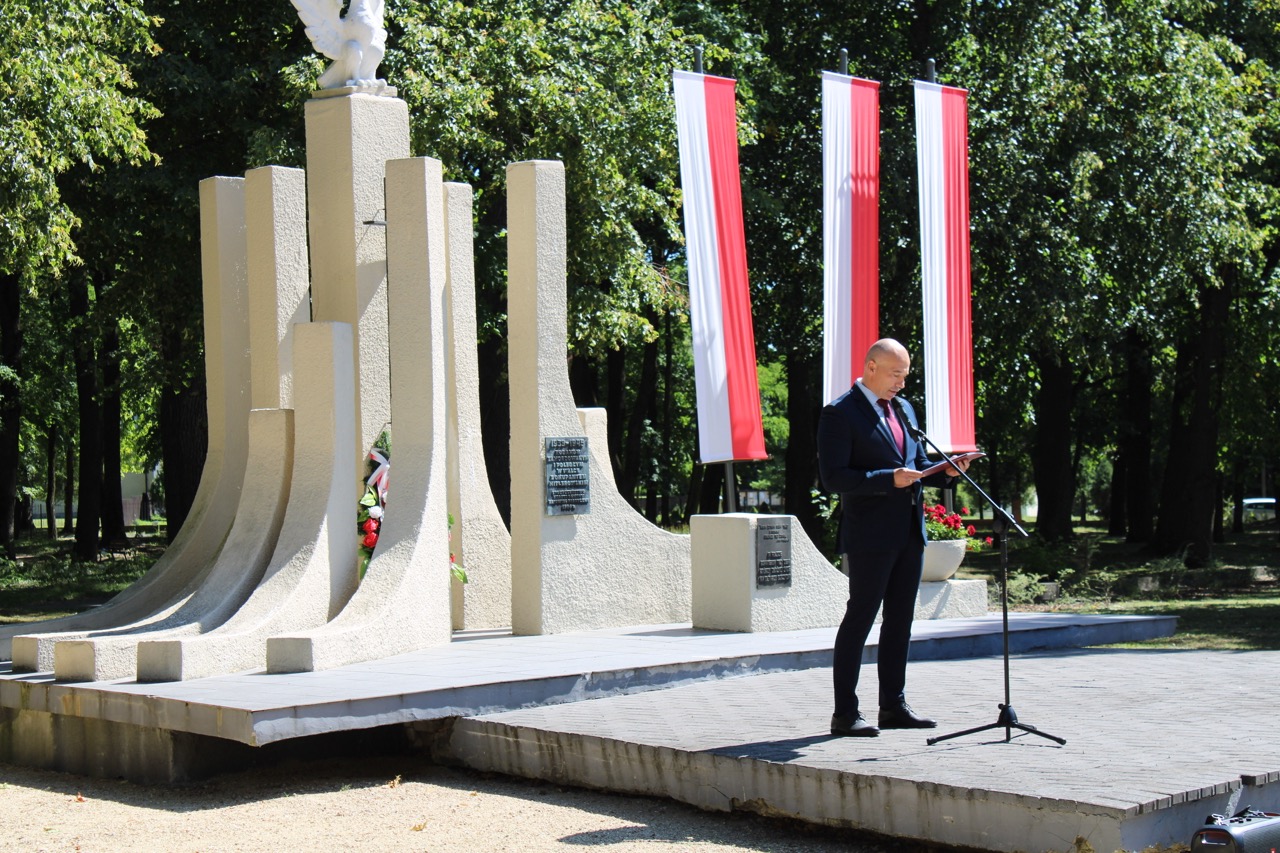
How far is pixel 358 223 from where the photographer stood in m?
11.4

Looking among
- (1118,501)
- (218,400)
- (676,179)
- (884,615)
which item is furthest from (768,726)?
(1118,501)

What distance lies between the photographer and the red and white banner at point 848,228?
41.6ft

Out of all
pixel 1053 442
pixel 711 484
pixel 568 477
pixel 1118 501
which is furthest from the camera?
pixel 1118 501

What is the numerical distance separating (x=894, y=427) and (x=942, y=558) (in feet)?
21.3

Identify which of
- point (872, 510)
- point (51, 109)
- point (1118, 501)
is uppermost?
point (51, 109)

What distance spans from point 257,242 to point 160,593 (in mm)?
2792

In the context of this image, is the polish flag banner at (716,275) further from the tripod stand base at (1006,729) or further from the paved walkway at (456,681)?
the tripod stand base at (1006,729)

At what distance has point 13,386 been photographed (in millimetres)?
25516

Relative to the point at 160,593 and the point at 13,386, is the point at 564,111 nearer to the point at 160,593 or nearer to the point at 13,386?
the point at 160,593

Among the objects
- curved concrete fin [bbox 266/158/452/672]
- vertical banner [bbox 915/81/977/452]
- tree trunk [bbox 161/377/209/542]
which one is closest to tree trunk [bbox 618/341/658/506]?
tree trunk [bbox 161/377/209/542]

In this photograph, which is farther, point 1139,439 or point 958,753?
point 1139,439

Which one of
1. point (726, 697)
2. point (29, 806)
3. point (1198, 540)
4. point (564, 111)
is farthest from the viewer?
point (1198, 540)

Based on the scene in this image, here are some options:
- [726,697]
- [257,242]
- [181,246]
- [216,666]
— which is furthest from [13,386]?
[726,697]

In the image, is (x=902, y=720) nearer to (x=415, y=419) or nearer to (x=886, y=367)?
(x=886, y=367)
